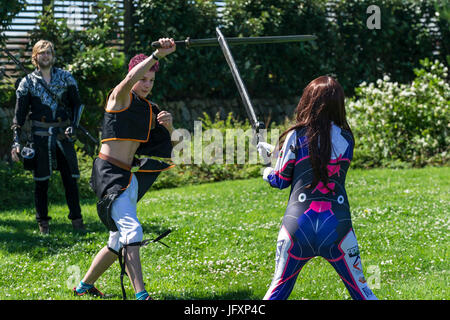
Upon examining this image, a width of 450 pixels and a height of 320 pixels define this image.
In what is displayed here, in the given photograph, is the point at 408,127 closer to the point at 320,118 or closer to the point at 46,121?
the point at 46,121

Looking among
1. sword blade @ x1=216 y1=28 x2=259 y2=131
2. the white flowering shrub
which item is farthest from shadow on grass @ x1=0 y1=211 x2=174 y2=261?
the white flowering shrub

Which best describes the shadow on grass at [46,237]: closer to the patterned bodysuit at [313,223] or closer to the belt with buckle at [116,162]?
the belt with buckle at [116,162]

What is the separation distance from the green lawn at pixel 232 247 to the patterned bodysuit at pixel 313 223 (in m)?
0.61

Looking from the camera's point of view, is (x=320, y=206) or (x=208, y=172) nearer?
(x=320, y=206)

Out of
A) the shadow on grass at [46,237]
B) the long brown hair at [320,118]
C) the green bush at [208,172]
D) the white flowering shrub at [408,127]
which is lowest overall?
the shadow on grass at [46,237]

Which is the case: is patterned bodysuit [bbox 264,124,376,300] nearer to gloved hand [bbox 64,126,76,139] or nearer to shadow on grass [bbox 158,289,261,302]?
shadow on grass [bbox 158,289,261,302]

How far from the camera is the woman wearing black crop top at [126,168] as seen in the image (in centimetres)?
432

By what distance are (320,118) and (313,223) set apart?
2.07ft

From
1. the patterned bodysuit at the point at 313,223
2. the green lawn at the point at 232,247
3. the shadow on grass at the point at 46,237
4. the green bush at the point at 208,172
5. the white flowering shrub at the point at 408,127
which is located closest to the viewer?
the patterned bodysuit at the point at 313,223

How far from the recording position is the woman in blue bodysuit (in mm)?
3521

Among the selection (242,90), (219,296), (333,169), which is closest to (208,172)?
(219,296)

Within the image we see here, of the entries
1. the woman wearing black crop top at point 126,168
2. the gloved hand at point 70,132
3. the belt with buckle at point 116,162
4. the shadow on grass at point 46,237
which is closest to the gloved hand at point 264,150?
the woman wearing black crop top at point 126,168

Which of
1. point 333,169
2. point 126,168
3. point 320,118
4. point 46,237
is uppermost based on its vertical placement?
point 320,118

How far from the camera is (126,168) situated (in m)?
4.49
